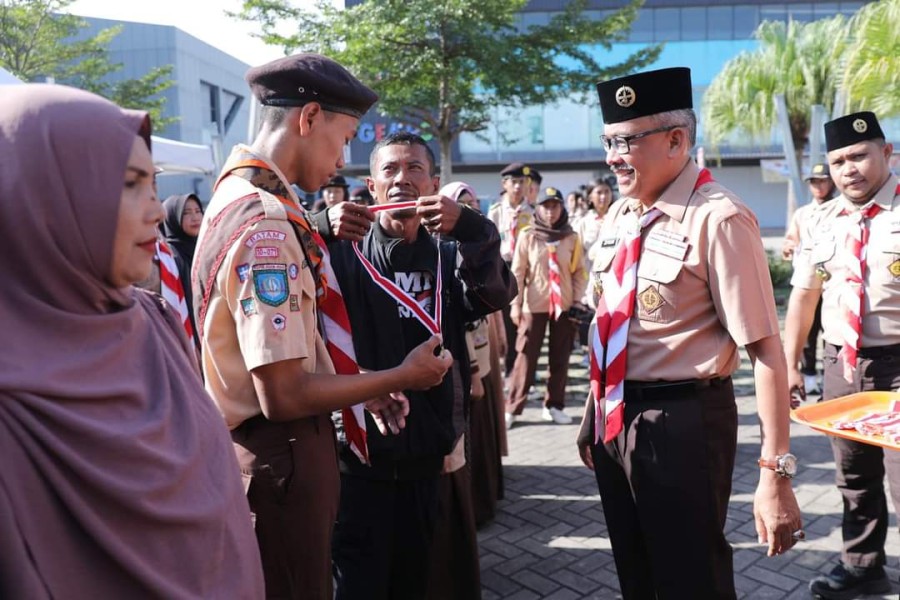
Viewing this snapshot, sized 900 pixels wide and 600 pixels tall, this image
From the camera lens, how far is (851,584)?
3512 mm

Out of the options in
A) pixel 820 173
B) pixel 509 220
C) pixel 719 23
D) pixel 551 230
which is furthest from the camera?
pixel 719 23

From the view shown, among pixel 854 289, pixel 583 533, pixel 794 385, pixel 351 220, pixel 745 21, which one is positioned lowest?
pixel 583 533

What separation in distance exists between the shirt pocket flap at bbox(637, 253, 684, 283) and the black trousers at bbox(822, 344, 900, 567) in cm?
180

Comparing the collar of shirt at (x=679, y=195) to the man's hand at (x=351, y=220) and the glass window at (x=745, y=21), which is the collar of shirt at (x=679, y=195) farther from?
the glass window at (x=745, y=21)

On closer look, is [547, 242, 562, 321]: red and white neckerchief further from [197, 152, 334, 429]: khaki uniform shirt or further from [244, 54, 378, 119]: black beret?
[197, 152, 334, 429]: khaki uniform shirt

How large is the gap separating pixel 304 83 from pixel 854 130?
9.51ft

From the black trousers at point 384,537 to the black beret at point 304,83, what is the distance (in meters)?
1.46

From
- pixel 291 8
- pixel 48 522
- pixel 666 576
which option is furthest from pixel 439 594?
pixel 291 8

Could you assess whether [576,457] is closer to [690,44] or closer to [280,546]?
[280,546]

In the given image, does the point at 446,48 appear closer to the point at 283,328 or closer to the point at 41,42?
the point at 41,42

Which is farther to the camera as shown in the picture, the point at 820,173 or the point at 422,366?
the point at 820,173

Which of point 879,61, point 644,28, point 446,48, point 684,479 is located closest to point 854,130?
point 684,479

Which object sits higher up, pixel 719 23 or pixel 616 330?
pixel 719 23

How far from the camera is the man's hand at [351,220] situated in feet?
8.34
